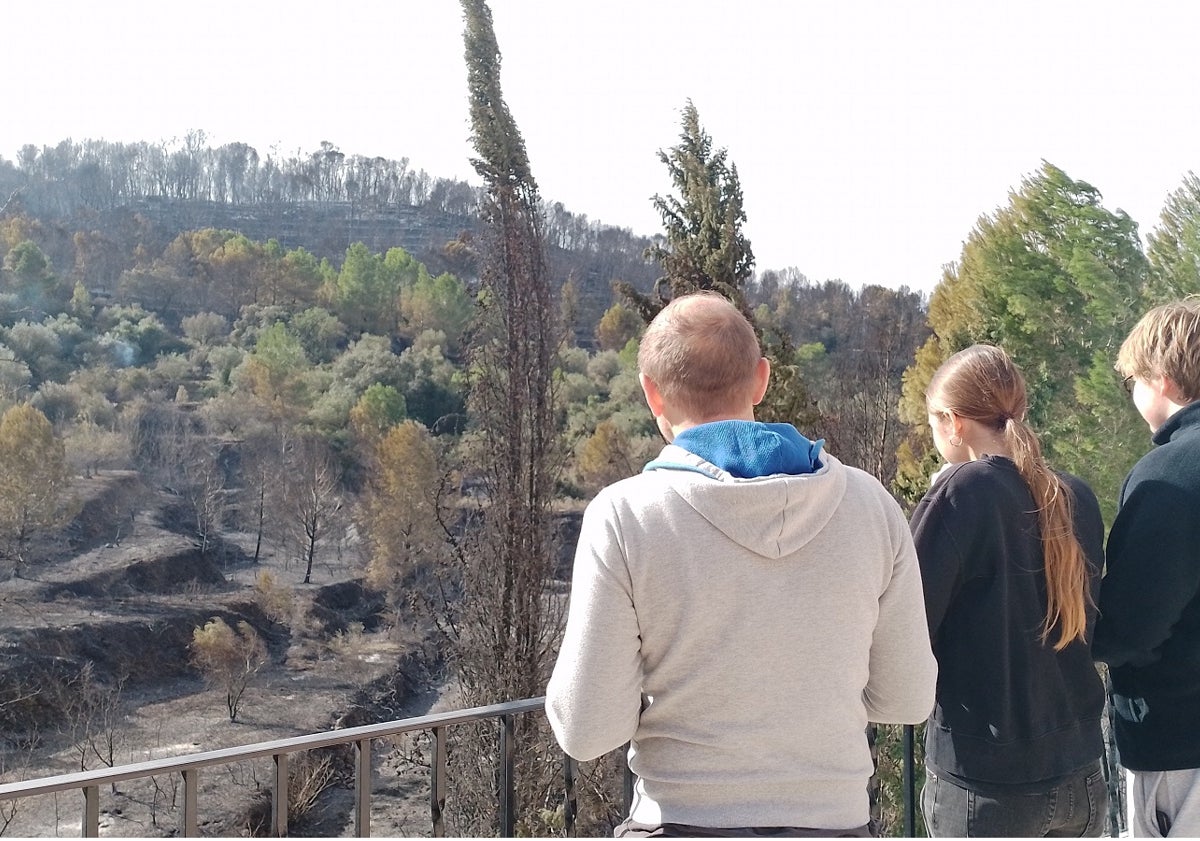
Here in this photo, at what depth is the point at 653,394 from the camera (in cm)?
143

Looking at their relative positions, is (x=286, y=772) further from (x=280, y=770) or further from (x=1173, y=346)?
(x=1173, y=346)

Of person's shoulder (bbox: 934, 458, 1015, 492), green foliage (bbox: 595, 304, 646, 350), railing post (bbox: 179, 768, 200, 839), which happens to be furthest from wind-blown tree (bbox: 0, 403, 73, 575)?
person's shoulder (bbox: 934, 458, 1015, 492)

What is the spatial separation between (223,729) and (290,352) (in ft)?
87.7

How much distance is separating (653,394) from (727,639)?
1.17ft

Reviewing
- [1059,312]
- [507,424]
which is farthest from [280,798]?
[1059,312]

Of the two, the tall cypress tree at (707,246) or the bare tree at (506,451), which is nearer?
the tall cypress tree at (707,246)

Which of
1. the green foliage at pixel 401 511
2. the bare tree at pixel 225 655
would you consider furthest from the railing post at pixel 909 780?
the green foliage at pixel 401 511

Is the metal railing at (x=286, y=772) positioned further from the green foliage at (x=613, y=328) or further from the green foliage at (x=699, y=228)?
the green foliage at (x=613, y=328)

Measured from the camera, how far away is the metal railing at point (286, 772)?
1.67m

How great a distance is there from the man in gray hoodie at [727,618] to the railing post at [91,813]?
2.85 feet

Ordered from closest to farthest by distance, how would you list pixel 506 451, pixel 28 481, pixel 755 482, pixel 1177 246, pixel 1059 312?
1. pixel 755 482
2. pixel 506 451
3. pixel 1177 246
4. pixel 1059 312
5. pixel 28 481

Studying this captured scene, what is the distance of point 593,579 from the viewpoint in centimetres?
128

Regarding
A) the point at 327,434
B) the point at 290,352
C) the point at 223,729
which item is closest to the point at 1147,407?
the point at 223,729

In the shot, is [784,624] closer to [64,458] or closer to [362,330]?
[64,458]
